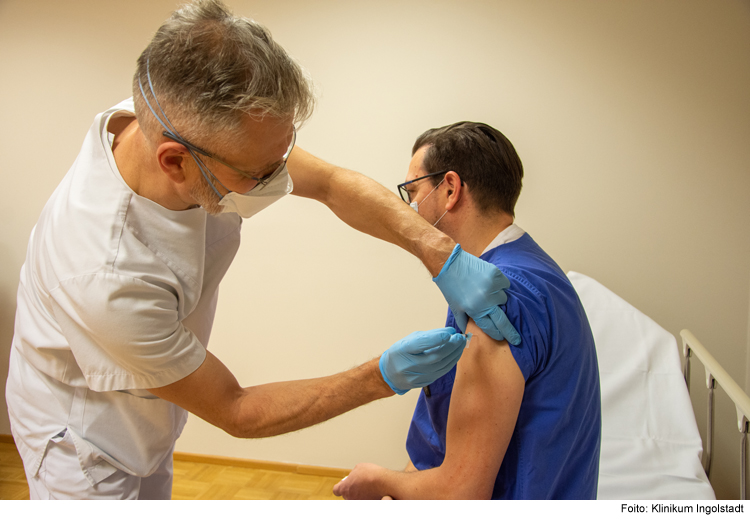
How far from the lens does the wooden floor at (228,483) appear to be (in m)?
2.85

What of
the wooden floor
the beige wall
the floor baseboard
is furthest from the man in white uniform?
the floor baseboard

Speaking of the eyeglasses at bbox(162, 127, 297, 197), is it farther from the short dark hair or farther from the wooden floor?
the wooden floor

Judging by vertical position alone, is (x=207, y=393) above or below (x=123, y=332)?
below

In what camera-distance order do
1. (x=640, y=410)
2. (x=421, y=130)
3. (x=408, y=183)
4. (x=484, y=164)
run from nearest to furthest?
(x=484, y=164) < (x=408, y=183) < (x=640, y=410) < (x=421, y=130)

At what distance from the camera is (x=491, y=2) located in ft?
8.68

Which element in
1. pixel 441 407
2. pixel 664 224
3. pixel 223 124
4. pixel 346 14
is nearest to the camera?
pixel 223 124

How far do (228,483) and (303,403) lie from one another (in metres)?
2.16

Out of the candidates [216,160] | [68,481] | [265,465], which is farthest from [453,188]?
[265,465]

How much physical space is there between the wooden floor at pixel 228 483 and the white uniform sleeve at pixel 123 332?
2.02 meters

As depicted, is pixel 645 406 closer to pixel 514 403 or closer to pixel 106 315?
pixel 514 403

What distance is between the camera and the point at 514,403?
1.07 metres

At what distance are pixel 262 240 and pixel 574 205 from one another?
Result: 5.63ft
